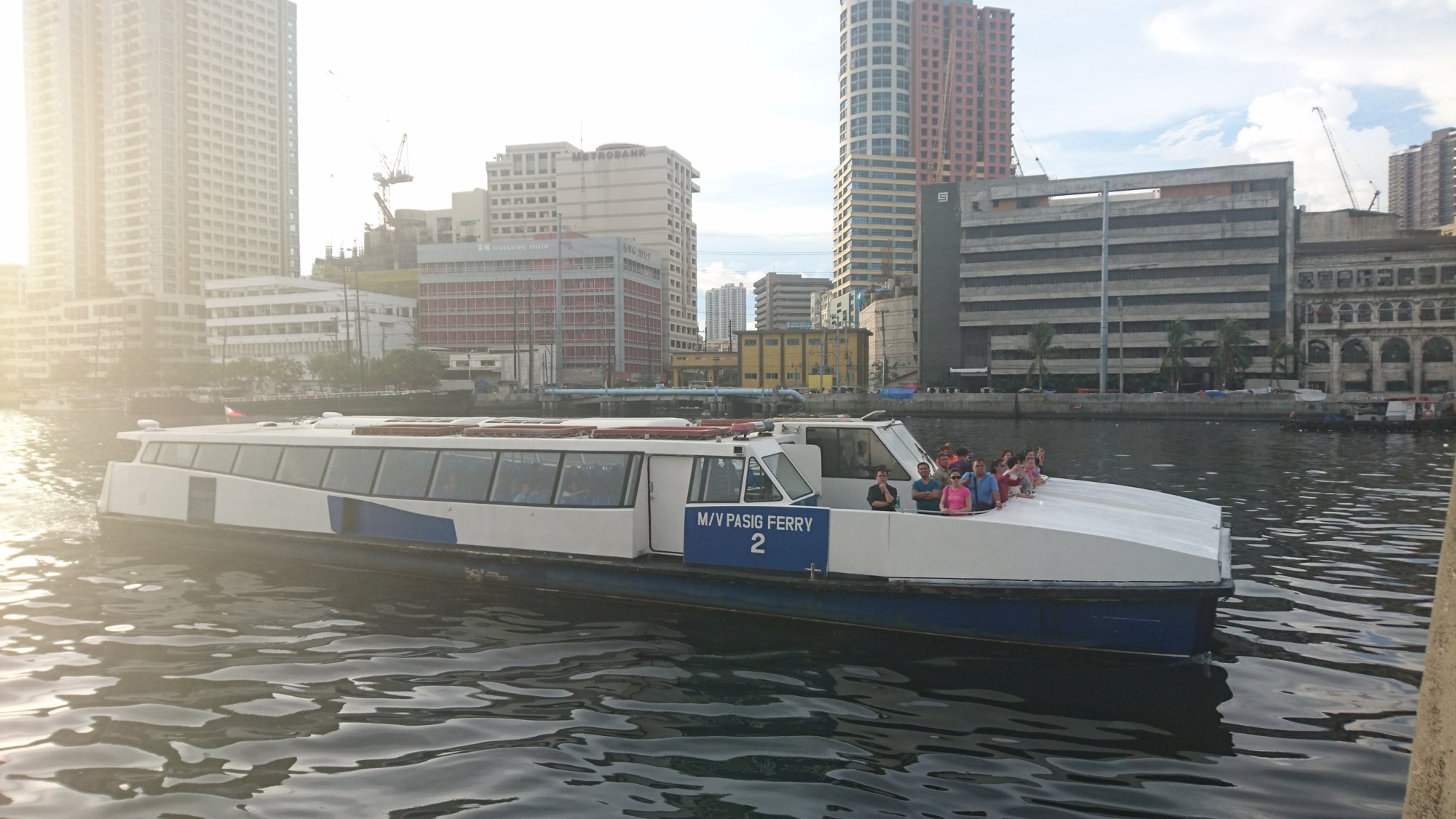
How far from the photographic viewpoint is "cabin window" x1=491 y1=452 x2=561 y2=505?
1302 centimetres

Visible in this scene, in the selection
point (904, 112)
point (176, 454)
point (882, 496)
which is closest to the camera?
point (882, 496)

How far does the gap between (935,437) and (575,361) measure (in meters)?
90.4

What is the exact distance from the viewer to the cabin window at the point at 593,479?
40.9 ft

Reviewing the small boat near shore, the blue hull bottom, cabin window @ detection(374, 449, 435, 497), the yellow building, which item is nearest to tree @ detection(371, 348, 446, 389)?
the yellow building

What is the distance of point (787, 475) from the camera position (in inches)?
486

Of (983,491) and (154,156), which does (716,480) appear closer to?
(983,491)

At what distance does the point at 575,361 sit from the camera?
132750 millimetres

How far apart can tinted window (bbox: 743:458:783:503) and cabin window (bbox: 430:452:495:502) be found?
14.4 feet

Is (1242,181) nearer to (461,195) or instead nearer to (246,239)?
(461,195)

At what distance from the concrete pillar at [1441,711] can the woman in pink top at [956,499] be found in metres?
8.95

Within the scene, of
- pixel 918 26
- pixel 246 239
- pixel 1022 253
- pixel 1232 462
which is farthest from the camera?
pixel 918 26

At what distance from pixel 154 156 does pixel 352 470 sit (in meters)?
181

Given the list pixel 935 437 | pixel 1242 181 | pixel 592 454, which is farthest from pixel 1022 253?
pixel 592 454

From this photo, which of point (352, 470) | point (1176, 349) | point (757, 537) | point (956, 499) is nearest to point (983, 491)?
point (956, 499)
